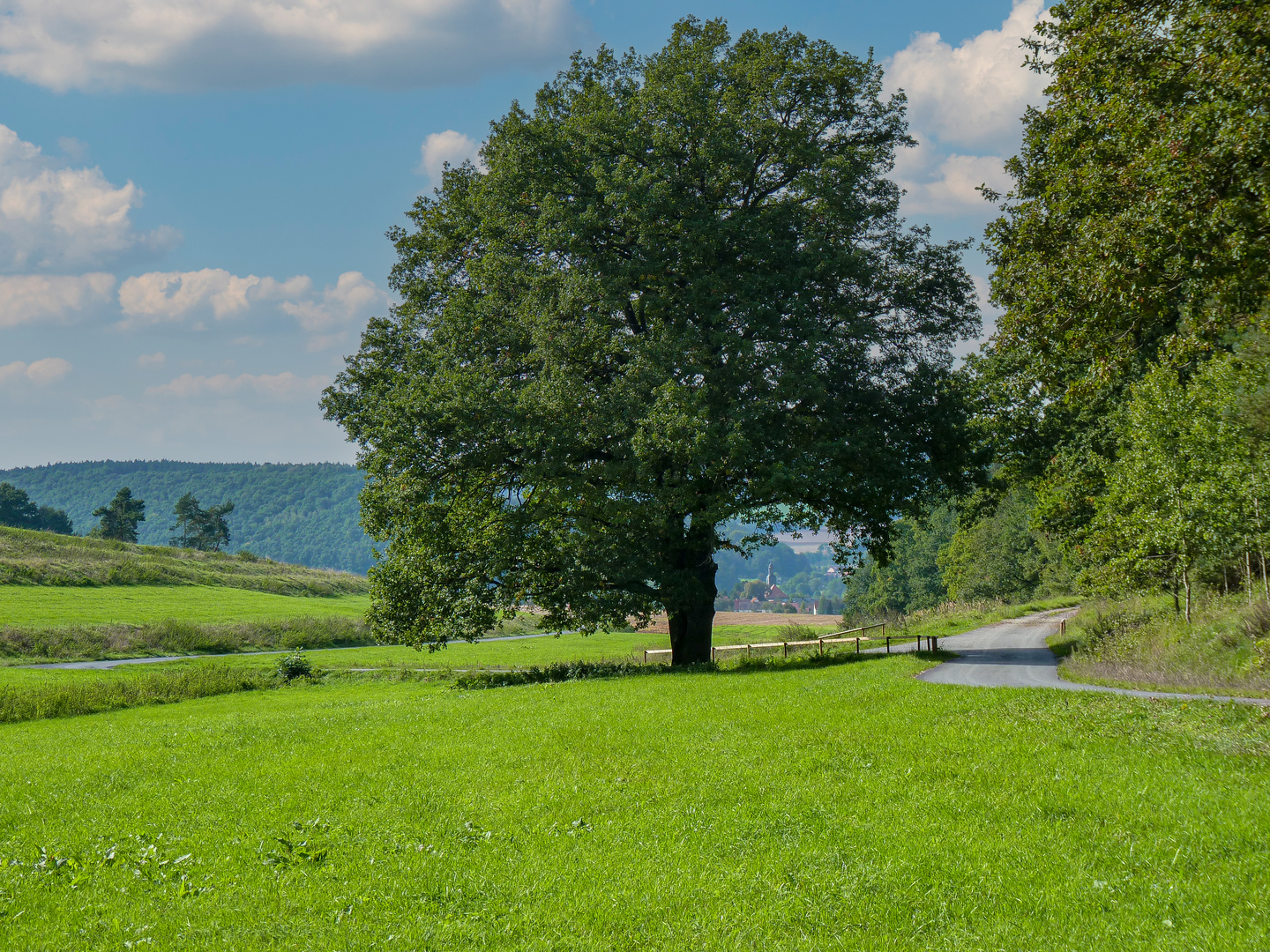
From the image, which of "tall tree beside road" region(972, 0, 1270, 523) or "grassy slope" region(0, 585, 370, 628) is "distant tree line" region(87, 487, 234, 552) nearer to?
"grassy slope" region(0, 585, 370, 628)

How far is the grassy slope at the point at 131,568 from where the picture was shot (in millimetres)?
75500

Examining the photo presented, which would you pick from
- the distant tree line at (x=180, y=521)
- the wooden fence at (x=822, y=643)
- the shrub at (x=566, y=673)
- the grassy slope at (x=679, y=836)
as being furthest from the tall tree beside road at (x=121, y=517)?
the grassy slope at (x=679, y=836)

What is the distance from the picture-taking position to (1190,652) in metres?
21.9

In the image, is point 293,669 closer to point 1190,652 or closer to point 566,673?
point 566,673

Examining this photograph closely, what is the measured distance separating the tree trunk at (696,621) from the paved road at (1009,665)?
25.0 ft

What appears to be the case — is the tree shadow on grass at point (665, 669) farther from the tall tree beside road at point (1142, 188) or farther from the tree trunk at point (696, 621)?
the tall tree beside road at point (1142, 188)

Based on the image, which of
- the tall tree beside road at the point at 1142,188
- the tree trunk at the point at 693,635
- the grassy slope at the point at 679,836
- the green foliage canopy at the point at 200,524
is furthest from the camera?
the green foliage canopy at the point at 200,524

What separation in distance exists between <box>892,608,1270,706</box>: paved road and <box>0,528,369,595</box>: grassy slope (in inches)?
3003

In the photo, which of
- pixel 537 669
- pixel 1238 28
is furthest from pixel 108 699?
pixel 1238 28

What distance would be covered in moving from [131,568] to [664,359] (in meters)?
80.3

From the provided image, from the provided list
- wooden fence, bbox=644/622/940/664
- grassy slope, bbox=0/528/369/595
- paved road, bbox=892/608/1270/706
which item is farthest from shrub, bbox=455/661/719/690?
grassy slope, bbox=0/528/369/595

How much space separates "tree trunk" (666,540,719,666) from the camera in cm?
2811

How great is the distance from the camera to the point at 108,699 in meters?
29.1

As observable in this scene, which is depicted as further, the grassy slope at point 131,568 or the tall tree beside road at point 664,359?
the grassy slope at point 131,568
